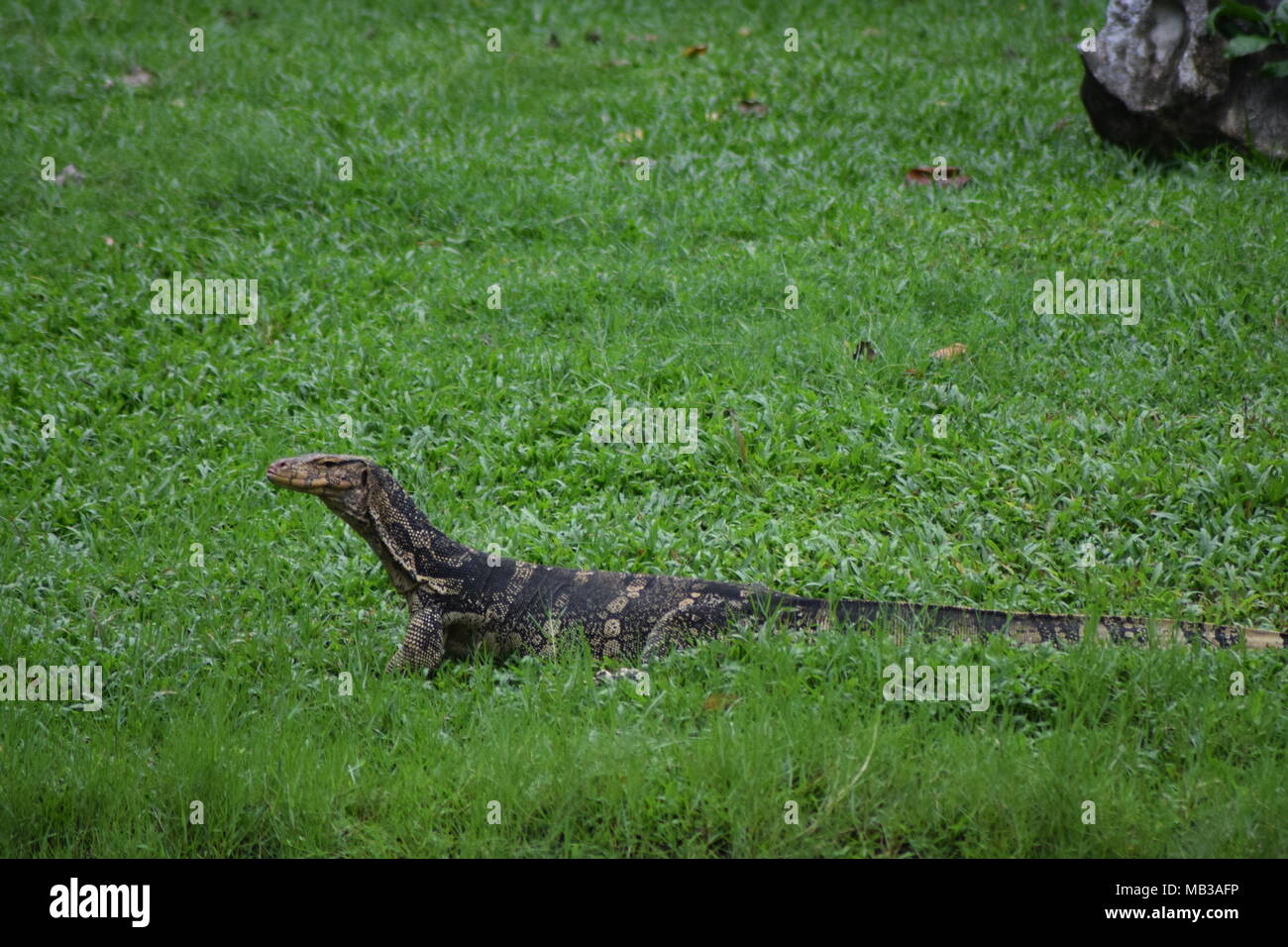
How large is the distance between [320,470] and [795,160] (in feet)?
17.9

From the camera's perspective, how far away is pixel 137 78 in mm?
11516

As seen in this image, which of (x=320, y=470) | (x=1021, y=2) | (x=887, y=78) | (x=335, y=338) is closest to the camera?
(x=320, y=470)

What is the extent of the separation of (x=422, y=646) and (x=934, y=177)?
5.71m

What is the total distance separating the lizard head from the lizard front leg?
54cm

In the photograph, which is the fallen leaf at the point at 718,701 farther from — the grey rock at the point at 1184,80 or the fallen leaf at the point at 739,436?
the grey rock at the point at 1184,80

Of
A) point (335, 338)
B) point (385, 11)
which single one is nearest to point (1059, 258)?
point (335, 338)

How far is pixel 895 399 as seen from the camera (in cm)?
682

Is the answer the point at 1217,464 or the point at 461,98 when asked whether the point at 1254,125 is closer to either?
the point at 1217,464

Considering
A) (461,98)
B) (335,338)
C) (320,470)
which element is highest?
→ (461,98)

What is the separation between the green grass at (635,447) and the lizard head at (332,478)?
0.56 metres

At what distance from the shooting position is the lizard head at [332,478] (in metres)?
5.39

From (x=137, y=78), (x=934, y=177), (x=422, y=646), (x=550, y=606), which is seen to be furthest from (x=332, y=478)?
(x=137, y=78)

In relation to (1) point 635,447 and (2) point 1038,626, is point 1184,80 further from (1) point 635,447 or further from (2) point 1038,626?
(2) point 1038,626

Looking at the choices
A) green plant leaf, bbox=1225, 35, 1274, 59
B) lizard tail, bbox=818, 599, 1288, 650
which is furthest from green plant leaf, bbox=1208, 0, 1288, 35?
lizard tail, bbox=818, 599, 1288, 650
